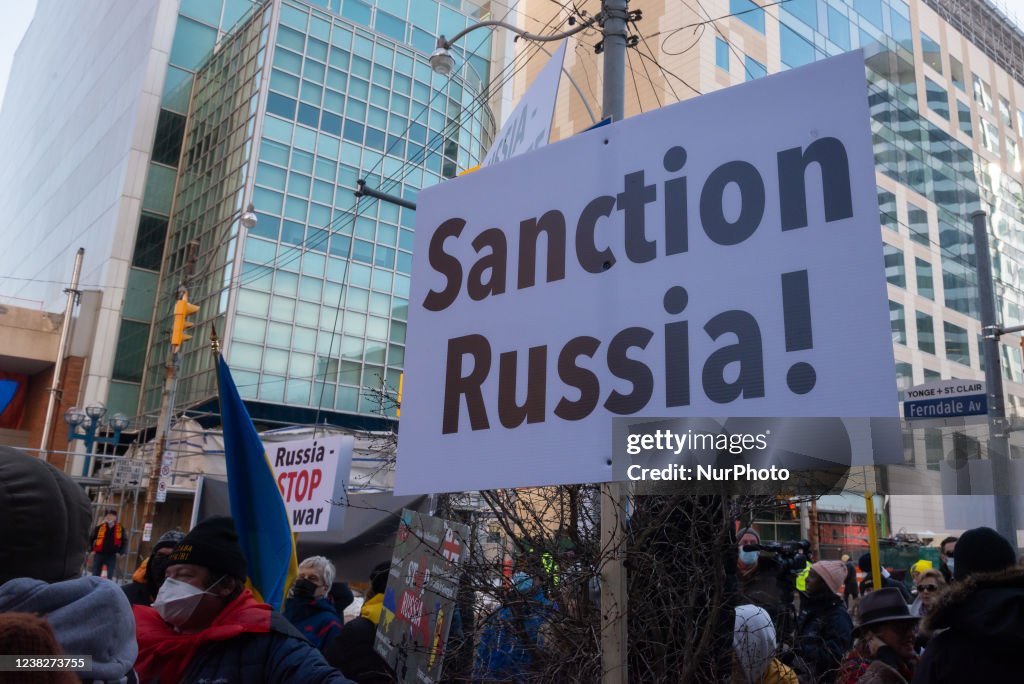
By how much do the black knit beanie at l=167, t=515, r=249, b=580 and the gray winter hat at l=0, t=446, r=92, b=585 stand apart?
38.7 inches

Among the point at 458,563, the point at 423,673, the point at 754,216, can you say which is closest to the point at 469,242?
the point at 754,216

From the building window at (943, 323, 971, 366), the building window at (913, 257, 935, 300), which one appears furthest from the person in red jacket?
the building window at (943, 323, 971, 366)

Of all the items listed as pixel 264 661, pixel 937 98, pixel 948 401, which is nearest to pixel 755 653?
pixel 264 661

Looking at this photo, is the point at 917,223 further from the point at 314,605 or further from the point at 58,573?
the point at 58,573

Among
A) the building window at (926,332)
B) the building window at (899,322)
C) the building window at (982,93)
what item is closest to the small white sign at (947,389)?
the building window at (899,322)

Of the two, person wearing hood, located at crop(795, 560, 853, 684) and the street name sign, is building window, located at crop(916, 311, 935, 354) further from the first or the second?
person wearing hood, located at crop(795, 560, 853, 684)

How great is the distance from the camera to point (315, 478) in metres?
8.02

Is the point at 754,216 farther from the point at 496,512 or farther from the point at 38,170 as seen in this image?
the point at 38,170

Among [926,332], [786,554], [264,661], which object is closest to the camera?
[264,661]

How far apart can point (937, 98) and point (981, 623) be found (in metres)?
41.3

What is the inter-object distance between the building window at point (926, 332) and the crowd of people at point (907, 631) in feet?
107

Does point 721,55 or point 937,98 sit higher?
point 721,55

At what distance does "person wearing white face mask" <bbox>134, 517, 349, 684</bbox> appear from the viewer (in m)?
2.60

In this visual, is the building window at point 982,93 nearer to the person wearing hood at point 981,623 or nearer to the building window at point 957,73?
the building window at point 957,73
